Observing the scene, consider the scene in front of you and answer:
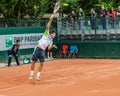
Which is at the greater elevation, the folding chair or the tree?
the tree

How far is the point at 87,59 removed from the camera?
2780cm

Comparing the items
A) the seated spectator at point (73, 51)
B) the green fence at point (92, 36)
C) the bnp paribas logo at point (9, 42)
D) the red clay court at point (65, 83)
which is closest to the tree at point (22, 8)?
the green fence at point (92, 36)

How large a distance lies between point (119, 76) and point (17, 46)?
8.61m

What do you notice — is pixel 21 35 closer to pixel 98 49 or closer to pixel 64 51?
pixel 64 51

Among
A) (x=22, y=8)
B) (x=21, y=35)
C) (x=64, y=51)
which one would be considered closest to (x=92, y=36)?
(x=64, y=51)

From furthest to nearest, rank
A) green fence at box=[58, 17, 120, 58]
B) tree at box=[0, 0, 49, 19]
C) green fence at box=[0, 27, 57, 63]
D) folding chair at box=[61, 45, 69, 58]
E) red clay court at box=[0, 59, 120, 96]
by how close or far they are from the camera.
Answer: tree at box=[0, 0, 49, 19] → folding chair at box=[61, 45, 69, 58] → green fence at box=[58, 17, 120, 58] → green fence at box=[0, 27, 57, 63] → red clay court at box=[0, 59, 120, 96]

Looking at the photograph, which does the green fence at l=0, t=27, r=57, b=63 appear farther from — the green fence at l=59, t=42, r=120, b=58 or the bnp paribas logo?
the green fence at l=59, t=42, r=120, b=58

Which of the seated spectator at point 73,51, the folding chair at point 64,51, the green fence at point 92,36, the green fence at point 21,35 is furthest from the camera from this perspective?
the folding chair at point 64,51

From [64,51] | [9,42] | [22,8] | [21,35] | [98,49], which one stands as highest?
[22,8]

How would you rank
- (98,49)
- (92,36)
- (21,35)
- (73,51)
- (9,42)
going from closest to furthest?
1. (9,42)
2. (21,35)
3. (98,49)
4. (92,36)
5. (73,51)

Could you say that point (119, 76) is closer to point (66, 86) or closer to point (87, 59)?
point (66, 86)

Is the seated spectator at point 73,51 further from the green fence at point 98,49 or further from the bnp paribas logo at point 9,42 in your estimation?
the bnp paribas logo at point 9,42

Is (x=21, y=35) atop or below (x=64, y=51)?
atop

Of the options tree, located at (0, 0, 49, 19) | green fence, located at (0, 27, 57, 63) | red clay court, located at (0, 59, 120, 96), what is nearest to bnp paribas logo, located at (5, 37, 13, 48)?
green fence, located at (0, 27, 57, 63)
